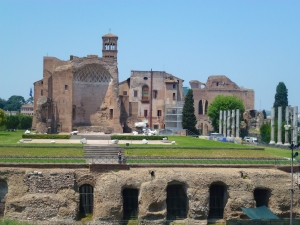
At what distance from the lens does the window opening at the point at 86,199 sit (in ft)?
112

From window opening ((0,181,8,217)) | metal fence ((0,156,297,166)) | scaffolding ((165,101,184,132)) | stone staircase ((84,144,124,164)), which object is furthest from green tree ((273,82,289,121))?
window opening ((0,181,8,217))

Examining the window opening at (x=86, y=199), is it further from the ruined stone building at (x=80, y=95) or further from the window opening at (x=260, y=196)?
the ruined stone building at (x=80, y=95)

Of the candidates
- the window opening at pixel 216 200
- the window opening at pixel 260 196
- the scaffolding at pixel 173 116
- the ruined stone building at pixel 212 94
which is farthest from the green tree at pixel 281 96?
the window opening at pixel 216 200

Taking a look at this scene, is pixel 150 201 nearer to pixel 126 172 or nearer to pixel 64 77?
pixel 126 172

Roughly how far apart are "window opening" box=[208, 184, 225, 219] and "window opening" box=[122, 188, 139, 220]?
5.11m

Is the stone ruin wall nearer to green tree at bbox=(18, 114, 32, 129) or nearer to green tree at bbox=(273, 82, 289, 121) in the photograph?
green tree at bbox=(18, 114, 32, 129)

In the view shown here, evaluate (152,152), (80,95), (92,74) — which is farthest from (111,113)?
(152,152)

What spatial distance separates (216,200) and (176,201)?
110 inches

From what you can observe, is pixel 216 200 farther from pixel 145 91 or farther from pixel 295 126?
pixel 145 91

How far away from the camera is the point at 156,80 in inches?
3332

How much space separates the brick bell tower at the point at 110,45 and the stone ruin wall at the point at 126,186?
51.2m

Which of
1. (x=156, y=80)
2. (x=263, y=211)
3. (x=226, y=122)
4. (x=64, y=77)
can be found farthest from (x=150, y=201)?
(x=156, y=80)

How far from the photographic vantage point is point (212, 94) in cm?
9638

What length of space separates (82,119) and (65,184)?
35.5 m
